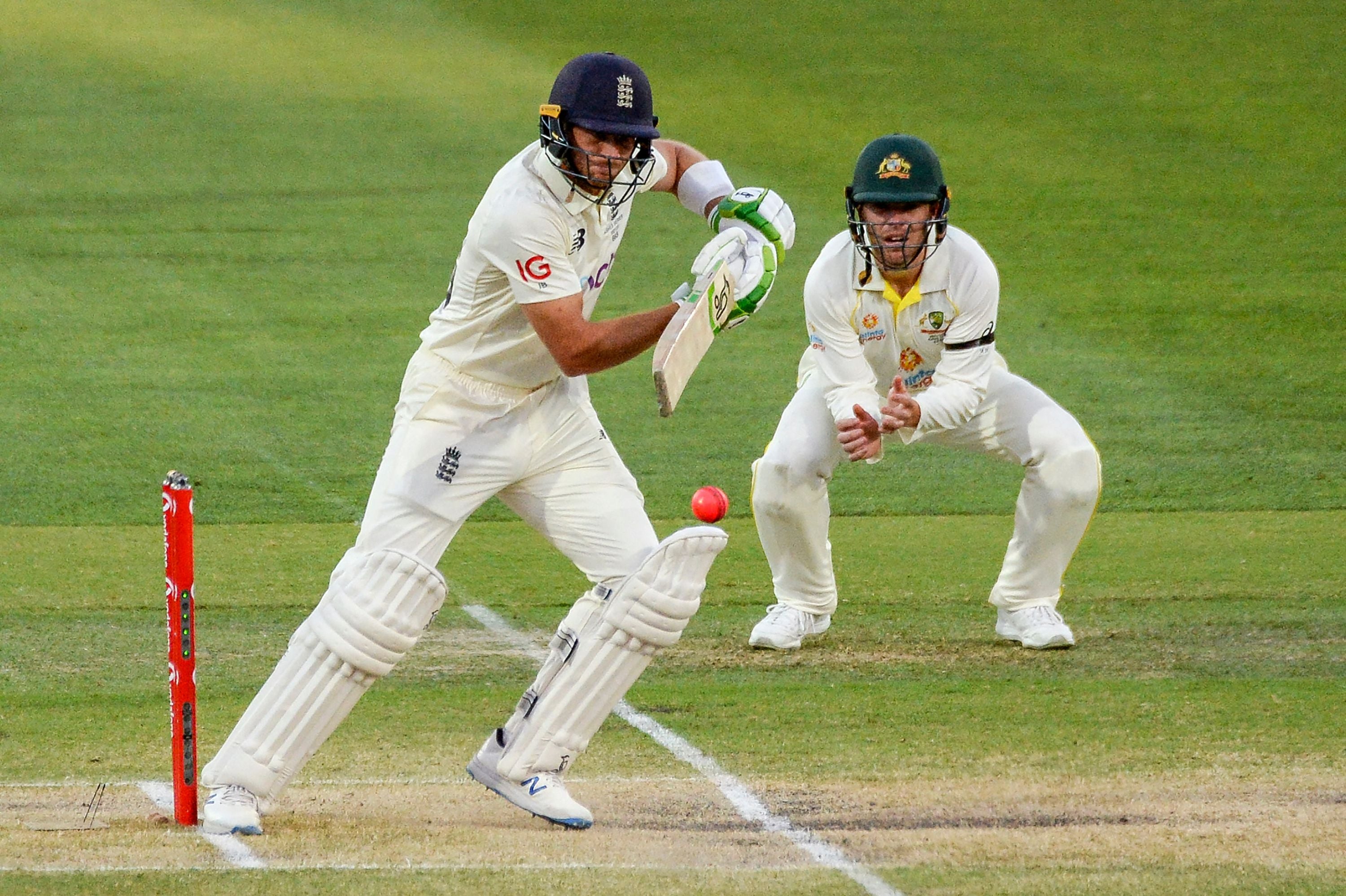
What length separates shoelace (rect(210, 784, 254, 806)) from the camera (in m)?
4.00

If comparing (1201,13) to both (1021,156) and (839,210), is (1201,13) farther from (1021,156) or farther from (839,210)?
(839,210)

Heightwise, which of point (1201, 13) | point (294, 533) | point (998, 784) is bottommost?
point (294, 533)

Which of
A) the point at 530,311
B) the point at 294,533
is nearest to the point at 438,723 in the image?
the point at 530,311

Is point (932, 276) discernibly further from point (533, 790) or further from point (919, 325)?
point (533, 790)

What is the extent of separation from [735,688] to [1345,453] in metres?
4.69

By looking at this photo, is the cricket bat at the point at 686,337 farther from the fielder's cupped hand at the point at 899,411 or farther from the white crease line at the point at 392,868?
the fielder's cupped hand at the point at 899,411

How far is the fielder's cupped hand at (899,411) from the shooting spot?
18.1 ft

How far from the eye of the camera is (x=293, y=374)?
32.7ft

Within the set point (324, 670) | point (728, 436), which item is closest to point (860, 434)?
point (324, 670)

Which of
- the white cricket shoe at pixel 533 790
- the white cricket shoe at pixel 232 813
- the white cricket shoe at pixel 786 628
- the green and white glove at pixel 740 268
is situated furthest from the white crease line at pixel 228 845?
the white cricket shoe at pixel 786 628

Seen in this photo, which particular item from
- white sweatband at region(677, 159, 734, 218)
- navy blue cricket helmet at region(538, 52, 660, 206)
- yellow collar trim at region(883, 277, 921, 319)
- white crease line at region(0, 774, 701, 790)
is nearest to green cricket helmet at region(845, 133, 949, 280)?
yellow collar trim at region(883, 277, 921, 319)

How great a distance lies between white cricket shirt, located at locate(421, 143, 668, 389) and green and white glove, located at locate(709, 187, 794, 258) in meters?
0.22

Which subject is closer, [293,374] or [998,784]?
[998,784]

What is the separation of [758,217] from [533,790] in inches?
60.9
